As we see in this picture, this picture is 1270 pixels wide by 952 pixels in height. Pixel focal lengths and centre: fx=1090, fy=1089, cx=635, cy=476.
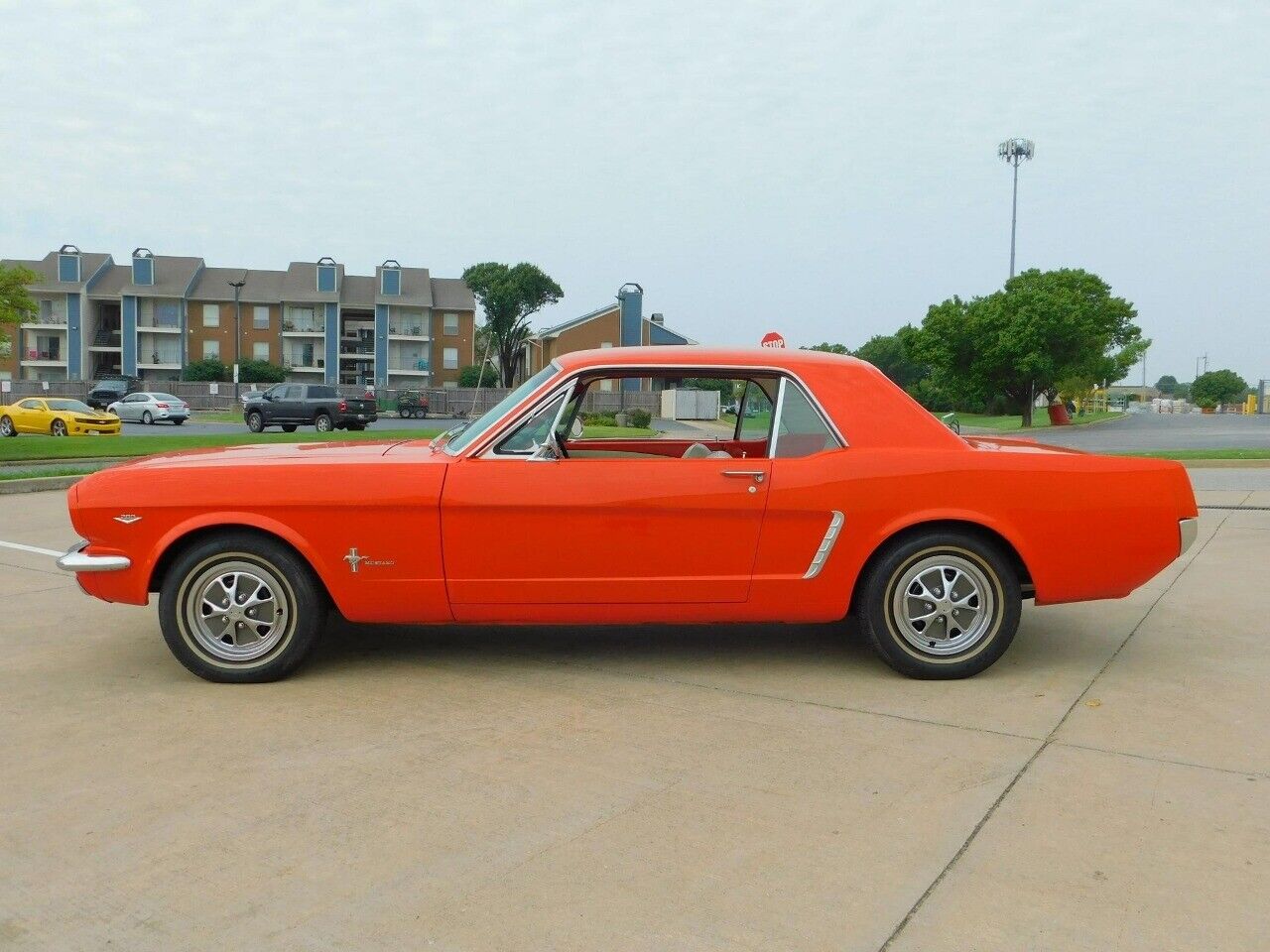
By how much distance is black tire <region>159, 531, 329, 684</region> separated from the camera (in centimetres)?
470

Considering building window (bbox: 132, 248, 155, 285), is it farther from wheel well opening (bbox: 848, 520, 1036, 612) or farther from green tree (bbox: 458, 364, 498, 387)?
wheel well opening (bbox: 848, 520, 1036, 612)

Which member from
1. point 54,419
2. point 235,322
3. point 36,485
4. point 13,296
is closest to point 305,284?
point 235,322

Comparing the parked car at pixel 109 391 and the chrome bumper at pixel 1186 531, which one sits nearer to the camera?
the chrome bumper at pixel 1186 531

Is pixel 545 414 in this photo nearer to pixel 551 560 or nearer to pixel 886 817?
pixel 551 560

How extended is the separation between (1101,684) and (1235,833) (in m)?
1.67

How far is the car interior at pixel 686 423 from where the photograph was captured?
484 cm

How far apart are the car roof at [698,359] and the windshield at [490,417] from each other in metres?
0.11

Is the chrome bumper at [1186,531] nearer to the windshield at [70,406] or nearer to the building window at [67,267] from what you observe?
the windshield at [70,406]

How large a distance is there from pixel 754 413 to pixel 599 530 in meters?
1.29

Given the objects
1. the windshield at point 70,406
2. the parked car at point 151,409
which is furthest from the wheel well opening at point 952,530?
the parked car at point 151,409

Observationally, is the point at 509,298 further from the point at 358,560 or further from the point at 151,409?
the point at 358,560

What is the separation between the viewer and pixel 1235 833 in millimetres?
3236

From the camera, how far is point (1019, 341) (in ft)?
148

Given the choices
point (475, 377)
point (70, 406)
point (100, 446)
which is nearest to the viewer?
point (100, 446)
